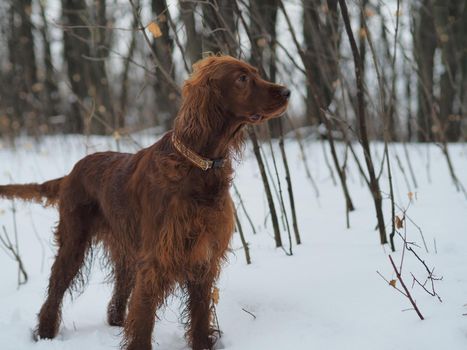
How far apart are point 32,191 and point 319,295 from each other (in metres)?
1.92

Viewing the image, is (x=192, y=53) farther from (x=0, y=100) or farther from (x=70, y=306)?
(x=0, y=100)

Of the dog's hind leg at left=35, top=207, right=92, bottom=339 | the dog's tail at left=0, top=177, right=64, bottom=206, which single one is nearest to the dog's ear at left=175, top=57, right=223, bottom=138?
the dog's hind leg at left=35, top=207, right=92, bottom=339

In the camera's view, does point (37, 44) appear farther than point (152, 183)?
Yes

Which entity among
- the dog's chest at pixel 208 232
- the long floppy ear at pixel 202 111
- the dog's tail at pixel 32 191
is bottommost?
the dog's chest at pixel 208 232

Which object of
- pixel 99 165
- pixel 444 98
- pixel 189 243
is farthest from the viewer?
pixel 444 98

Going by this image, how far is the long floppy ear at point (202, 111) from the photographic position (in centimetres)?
224

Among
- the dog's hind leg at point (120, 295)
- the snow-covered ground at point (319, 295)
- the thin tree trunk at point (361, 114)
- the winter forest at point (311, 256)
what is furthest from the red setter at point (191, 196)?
the thin tree trunk at point (361, 114)

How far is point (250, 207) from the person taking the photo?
501 centimetres

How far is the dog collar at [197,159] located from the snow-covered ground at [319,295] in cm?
69

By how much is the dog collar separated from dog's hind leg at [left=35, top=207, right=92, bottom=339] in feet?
3.13

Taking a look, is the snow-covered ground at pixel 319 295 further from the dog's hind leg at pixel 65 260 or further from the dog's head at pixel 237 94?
the dog's head at pixel 237 94

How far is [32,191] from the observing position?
3.14 meters

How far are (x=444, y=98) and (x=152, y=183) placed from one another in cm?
891

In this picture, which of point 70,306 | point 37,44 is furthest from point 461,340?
point 37,44
